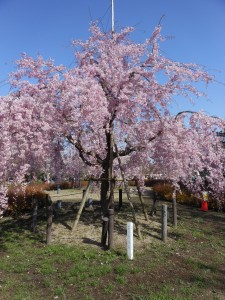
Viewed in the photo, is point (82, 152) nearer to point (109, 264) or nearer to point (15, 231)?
point (15, 231)

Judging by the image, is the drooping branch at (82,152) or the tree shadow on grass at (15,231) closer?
the drooping branch at (82,152)

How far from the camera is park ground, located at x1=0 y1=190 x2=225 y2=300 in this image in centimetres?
566

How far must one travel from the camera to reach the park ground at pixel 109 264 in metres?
5.66

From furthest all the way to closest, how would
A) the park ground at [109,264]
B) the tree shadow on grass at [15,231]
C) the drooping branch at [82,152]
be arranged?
the tree shadow on grass at [15,231]
the drooping branch at [82,152]
the park ground at [109,264]

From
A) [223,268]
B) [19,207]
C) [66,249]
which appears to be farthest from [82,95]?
[19,207]

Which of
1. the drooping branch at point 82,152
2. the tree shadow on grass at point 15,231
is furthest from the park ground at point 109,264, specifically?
the drooping branch at point 82,152

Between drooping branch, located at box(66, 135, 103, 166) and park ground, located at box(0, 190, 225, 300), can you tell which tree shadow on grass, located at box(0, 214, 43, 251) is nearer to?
park ground, located at box(0, 190, 225, 300)

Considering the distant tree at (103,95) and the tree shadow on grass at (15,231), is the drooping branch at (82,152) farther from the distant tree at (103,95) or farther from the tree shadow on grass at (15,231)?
the tree shadow on grass at (15,231)

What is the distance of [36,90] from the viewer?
845cm

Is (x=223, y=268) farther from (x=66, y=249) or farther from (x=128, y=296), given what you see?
(x=66, y=249)

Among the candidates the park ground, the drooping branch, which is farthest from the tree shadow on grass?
the drooping branch

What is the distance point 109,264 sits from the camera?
6.98 m

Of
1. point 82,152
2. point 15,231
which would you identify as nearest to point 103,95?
point 82,152

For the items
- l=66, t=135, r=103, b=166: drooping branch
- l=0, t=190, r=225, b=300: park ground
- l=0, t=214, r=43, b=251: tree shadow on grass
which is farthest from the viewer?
l=0, t=214, r=43, b=251: tree shadow on grass
